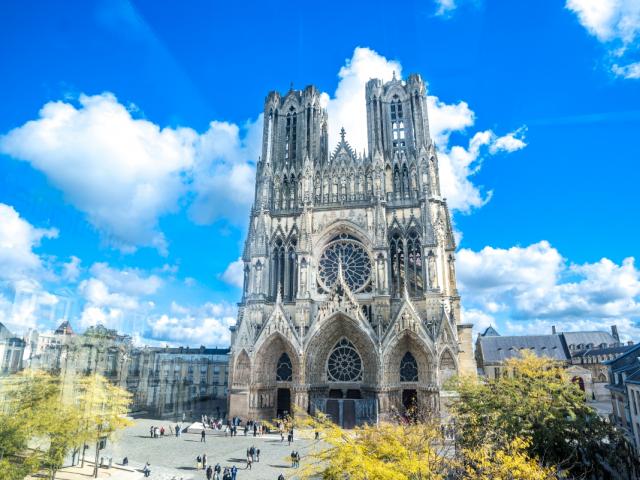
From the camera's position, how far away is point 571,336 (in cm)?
6519

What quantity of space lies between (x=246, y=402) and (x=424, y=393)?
13.7 m

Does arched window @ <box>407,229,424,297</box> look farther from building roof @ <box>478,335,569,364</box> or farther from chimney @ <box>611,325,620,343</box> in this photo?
chimney @ <box>611,325,620,343</box>

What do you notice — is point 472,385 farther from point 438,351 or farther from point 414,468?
point 414,468

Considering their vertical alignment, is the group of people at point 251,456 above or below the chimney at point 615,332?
below

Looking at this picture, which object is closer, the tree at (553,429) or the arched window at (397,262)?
the tree at (553,429)

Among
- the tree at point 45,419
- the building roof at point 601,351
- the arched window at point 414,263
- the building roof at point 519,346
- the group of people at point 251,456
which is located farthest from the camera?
the building roof at point 519,346

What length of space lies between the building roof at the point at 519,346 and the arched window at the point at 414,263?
30.2 metres

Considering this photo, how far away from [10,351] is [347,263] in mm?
25383

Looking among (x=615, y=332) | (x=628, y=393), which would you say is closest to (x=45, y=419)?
(x=628, y=393)

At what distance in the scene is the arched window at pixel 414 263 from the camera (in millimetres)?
37125

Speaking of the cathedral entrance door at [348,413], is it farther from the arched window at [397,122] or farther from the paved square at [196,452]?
the arched window at [397,122]

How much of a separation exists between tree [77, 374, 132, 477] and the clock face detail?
1950 cm

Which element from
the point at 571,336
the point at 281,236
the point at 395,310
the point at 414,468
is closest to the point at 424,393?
the point at 395,310

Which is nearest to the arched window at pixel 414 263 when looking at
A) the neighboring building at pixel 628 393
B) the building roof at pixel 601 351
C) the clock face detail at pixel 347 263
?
the clock face detail at pixel 347 263
